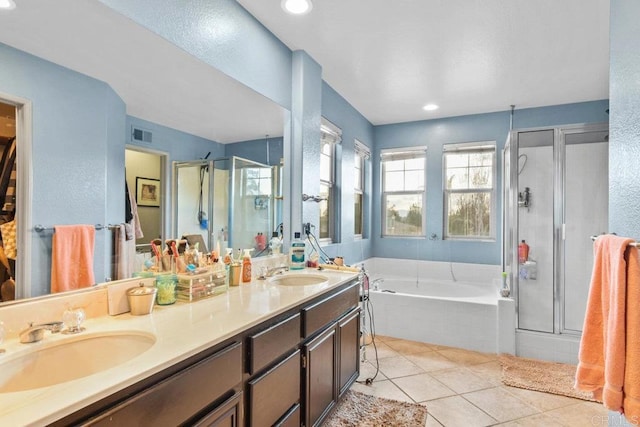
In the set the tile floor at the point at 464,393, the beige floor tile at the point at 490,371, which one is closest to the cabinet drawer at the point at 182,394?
the tile floor at the point at 464,393

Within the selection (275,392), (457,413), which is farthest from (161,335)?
(457,413)

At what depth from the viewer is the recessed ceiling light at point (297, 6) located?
6.72ft

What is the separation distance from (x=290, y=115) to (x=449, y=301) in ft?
7.55

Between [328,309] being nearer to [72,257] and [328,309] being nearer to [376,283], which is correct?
[72,257]

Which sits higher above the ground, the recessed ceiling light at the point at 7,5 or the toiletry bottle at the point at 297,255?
the recessed ceiling light at the point at 7,5

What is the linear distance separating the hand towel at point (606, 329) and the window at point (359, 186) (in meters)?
2.98

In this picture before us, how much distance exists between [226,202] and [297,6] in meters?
1.30

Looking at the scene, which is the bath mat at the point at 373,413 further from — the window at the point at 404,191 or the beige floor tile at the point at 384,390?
the window at the point at 404,191

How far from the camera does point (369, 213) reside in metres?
4.64

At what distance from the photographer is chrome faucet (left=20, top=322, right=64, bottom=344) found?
3.31 ft

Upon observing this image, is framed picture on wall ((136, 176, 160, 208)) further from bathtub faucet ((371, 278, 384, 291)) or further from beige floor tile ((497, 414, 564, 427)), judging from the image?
bathtub faucet ((371, 278, 384, 291))

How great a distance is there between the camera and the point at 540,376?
2672mm

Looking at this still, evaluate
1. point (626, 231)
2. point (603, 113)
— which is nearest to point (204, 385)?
point (626, 231)

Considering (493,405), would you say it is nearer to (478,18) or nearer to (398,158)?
(478,18)
